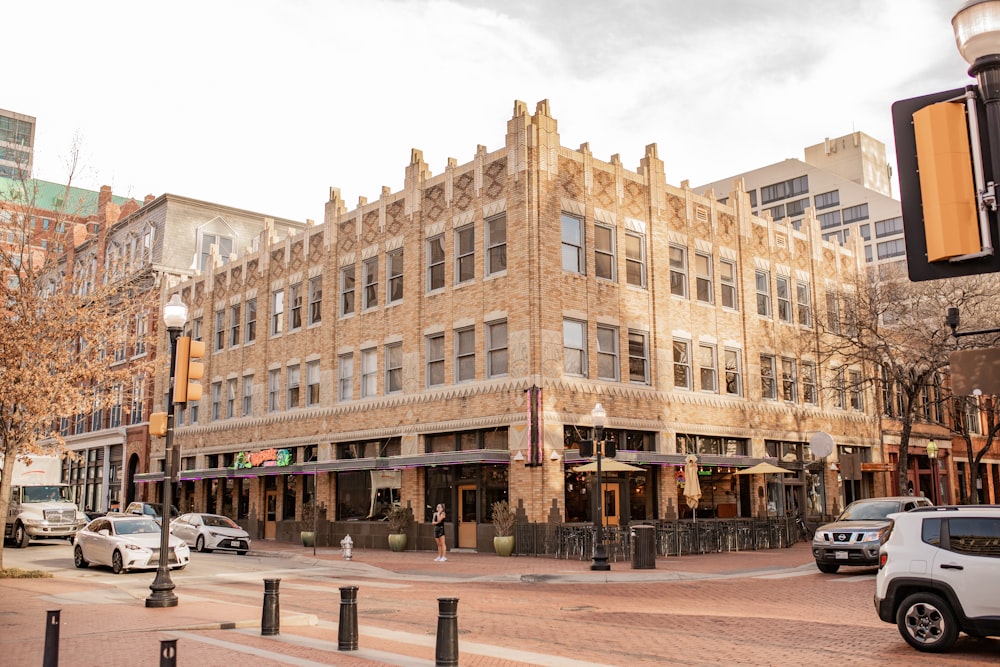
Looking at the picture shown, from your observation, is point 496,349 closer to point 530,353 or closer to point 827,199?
point 530,353

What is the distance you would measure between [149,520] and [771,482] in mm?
23952

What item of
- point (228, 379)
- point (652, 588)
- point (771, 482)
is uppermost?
point (228, 379)

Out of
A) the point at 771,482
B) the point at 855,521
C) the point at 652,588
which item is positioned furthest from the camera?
the point at 771,482

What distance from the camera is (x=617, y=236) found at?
3189 cm

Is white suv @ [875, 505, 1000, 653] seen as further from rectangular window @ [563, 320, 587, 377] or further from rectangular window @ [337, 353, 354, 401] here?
rectangular window @ [337, 353, 354, 401]

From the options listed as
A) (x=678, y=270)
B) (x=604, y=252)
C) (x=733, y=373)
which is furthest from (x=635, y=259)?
(x=733, y=373)

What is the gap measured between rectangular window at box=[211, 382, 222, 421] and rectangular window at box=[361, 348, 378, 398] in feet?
41.3

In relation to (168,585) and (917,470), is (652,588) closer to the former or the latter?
(168,585)

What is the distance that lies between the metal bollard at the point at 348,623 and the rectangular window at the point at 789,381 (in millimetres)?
30422

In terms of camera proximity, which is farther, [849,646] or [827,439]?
[827,439]

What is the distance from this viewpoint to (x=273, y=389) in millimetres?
40594

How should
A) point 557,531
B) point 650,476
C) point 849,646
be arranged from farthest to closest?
point 650,476, point 557,531, point 849,646

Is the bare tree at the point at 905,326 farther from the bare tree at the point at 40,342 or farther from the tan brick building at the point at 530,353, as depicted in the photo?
the bare tree at the point at 40,342

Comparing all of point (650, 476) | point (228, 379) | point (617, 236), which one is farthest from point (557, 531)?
point (228, 379)
